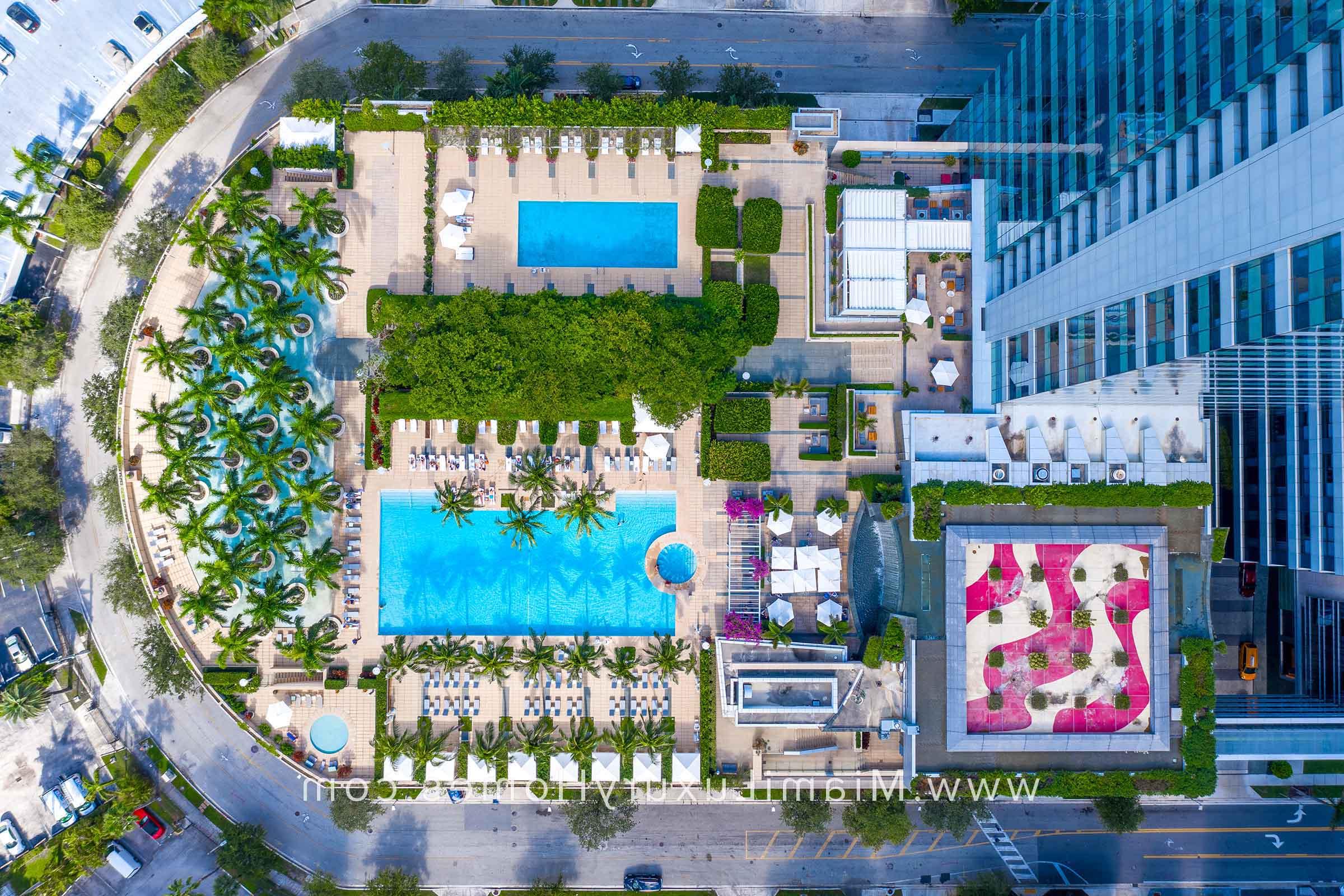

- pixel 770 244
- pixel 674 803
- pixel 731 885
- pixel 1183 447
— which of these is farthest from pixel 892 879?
pixel 770 244

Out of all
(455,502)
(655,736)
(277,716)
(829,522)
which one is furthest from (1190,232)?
(277,716)

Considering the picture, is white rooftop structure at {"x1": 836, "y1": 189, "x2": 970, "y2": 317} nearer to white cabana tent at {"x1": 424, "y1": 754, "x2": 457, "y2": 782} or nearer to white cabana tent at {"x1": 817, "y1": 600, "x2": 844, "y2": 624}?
white cabana tent at {"x1": 817, "y1": 600, "x2": 844, "y2": 624}

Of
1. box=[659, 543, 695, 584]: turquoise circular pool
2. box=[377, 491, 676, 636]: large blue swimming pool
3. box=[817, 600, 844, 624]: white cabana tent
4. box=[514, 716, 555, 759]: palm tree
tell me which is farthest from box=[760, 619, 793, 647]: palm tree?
box=[514, 716, 555, 759]: palm tree

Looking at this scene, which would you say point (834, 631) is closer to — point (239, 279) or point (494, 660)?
point (494, 660)

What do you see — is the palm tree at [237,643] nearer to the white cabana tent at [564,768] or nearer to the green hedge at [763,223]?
the white cabana tent at [564,768]

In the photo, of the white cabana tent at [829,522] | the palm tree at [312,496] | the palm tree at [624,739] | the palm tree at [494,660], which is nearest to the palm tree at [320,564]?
the palm tree at [312,496]

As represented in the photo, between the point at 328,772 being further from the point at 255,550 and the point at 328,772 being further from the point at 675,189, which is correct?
the point at 675,189
